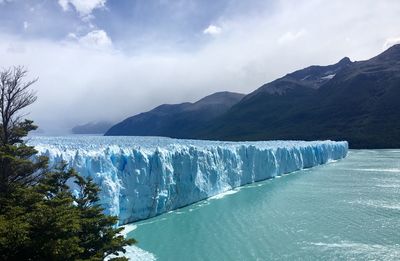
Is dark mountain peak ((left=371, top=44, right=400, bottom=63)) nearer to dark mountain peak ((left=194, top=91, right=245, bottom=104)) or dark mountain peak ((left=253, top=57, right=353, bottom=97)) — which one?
dark mountain peak ((left=253, top=57, right=353, bottom=97))

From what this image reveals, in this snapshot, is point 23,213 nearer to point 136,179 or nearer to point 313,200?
point 136,179

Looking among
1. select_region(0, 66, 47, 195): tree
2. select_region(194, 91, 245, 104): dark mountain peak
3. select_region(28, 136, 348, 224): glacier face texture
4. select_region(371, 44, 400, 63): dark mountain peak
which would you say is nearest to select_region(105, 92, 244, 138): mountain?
select_region(194, 91, 245, 104): dark mountain peak

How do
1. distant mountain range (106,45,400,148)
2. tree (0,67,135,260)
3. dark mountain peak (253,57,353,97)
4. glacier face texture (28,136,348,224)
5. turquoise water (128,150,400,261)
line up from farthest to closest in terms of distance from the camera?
dark mountain peak (253,57,353,97), distant mountain range (106,45,400,148), glacier face texture (28,136,348,224), turquoise water (128,150,400,261), tree (0,67,135,260)

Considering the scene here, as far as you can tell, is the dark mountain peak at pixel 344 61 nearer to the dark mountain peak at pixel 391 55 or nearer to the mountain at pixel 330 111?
the mountain at pixel 330 111

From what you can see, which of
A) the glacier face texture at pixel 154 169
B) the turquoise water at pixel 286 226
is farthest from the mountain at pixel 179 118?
the turquoise water at pixel 286 226

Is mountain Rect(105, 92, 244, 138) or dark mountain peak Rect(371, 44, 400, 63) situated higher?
dark mountain peak Rect(371, 44, 400, 63)

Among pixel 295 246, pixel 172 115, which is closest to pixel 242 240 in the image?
pixel 295 246

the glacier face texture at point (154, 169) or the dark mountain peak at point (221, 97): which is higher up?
the dark mountain peak at point (221, 97)
